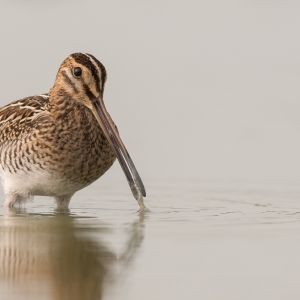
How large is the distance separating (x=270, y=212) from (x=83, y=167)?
1.95m

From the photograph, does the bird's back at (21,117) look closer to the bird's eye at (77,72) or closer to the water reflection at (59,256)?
the bird's eye at (77,72)

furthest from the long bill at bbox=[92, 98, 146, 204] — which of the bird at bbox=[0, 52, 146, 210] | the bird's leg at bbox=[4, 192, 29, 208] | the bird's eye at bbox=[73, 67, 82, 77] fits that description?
the bird's leg at bbox=[4, 192, 29, 208]

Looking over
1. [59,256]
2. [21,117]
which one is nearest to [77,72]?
[21,117]

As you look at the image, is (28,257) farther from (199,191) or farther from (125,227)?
(199,191)

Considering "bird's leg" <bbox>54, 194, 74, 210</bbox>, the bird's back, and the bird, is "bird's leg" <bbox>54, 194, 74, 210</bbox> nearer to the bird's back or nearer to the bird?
Result: the bird

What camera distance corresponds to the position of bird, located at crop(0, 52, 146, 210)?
32.1 feet

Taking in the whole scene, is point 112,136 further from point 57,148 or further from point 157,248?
point 157,248

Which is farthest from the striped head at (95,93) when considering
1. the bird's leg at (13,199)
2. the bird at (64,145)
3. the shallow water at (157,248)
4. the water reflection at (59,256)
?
the bird's leg at (13,199)

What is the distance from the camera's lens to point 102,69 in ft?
31.0

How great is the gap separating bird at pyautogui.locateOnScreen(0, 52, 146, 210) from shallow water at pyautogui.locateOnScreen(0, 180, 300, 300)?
10.9 inches

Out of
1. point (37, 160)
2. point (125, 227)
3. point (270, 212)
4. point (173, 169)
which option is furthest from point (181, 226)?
point (173, 169)

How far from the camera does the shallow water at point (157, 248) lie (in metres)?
5.95

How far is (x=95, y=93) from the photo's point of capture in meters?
9.68

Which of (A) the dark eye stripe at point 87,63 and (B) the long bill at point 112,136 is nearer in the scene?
(A) the dark eye stripe at point 87,63
